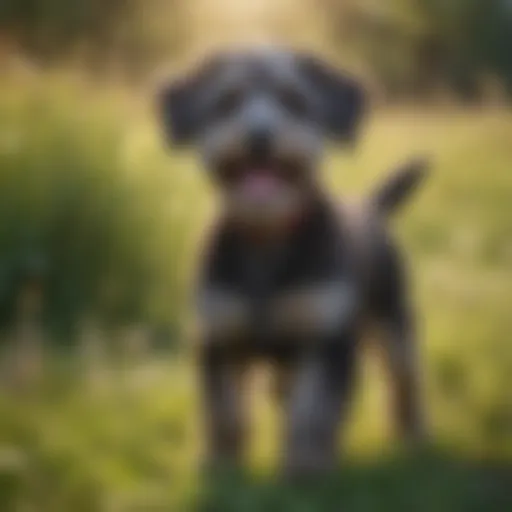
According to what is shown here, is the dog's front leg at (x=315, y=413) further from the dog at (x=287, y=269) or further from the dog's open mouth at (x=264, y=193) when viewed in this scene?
the dog's open mouth at (x=264, y=193)

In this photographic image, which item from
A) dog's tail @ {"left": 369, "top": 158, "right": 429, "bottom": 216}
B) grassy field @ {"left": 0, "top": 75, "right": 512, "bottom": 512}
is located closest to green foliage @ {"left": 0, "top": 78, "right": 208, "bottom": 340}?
grassy field @ {"left": 0, "top": 75, "right": 512, "bottom": 512}

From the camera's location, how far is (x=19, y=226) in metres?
1.19

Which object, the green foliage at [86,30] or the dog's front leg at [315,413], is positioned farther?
the green foliage at [86,30]

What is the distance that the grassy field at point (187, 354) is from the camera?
1.12 m

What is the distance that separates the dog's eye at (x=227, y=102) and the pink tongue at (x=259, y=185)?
74 millimetres

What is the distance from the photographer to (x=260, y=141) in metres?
1.10

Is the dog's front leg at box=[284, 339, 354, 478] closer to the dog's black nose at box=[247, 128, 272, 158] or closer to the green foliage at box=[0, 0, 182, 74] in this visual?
the dog's black nose at box=[247, 128, 272, 158]

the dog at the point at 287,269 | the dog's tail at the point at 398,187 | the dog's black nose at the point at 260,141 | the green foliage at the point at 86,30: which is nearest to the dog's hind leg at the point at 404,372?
the dog at the point at 287,269

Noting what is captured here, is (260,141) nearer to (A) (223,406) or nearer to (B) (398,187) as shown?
(B) (398,187)

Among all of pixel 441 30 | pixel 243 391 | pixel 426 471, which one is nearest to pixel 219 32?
pixel 441 30

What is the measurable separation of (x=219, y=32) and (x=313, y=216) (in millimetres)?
247

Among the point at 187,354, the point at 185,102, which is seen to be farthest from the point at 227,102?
the point at 187,354

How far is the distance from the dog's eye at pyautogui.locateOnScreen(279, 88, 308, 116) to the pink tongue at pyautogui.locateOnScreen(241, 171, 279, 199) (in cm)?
8

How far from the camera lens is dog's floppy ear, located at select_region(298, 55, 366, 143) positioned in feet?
3.79
